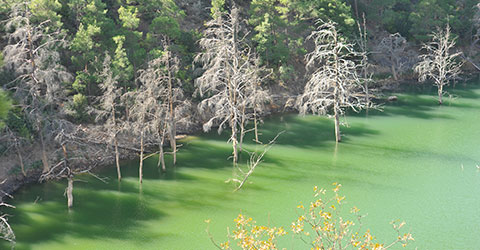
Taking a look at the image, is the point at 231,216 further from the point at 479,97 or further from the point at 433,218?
the point at 479,97

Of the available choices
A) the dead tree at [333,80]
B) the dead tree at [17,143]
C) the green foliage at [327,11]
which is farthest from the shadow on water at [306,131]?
the dead tree at [17,143]

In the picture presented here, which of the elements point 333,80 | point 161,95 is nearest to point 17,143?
point 161,95

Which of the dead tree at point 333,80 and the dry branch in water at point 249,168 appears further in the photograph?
the dead tree at point 333,80

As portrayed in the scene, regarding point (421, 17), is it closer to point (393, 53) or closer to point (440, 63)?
point (393, 53)

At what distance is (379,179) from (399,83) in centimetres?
3381

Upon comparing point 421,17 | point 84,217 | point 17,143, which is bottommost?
point 84,217

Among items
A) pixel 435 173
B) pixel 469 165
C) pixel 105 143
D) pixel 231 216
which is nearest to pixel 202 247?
pixel 231 216

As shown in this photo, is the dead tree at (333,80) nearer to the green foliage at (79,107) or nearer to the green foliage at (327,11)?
the green foliage at (327,11)

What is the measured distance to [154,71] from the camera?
29125mm

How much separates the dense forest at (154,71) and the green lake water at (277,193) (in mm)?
2044

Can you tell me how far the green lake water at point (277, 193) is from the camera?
23109 mm

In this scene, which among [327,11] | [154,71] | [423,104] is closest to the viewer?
[154,71]

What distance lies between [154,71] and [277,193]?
11.1 meters

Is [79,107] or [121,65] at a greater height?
[121,65]
